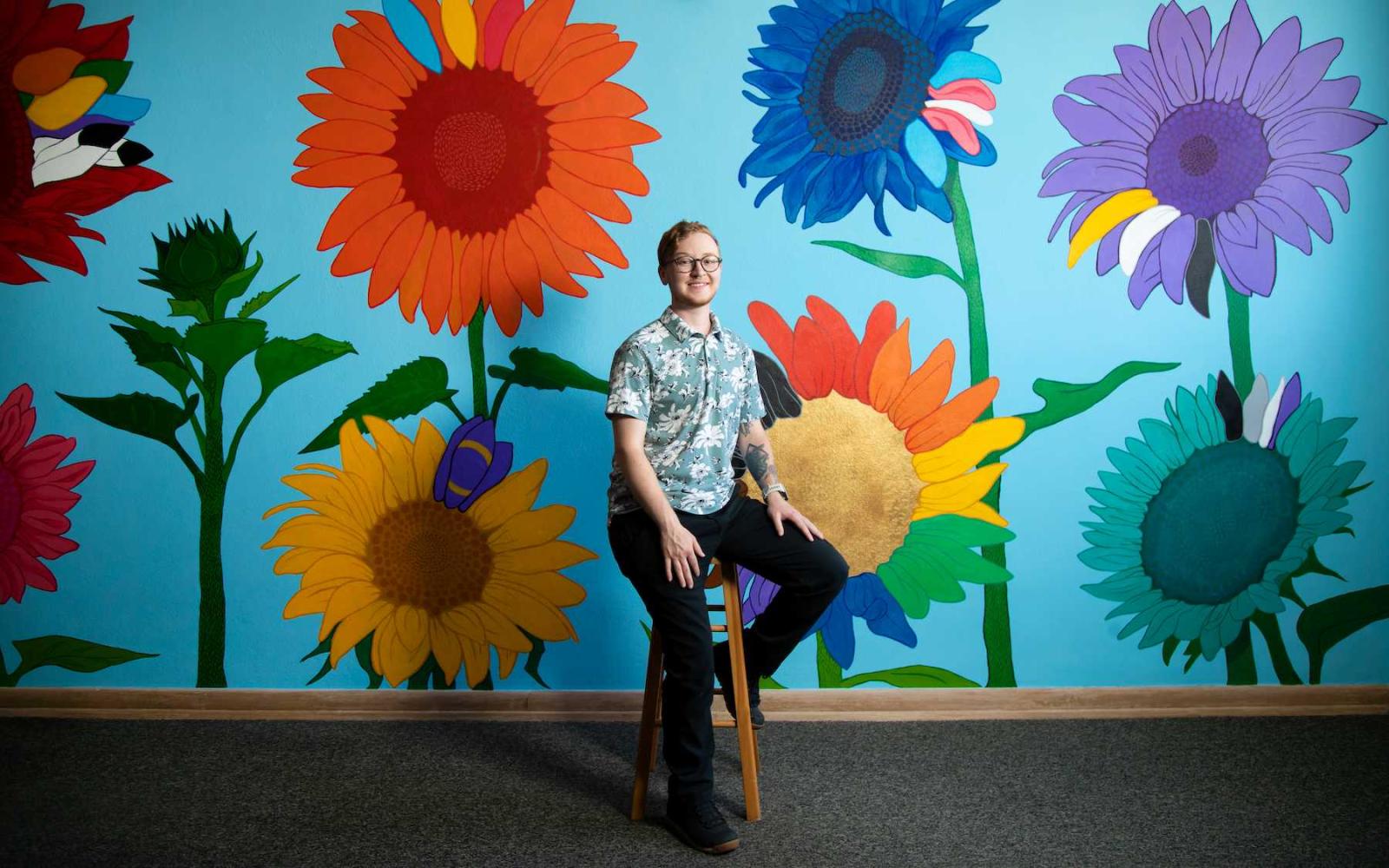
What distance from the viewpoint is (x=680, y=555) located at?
176cm

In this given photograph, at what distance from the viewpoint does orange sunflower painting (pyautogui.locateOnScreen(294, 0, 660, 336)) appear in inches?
88.1

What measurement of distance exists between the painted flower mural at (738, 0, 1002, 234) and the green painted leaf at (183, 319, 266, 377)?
1.38m

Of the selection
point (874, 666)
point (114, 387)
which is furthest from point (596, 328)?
point (114, 387)

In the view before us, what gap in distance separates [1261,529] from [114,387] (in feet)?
10.3

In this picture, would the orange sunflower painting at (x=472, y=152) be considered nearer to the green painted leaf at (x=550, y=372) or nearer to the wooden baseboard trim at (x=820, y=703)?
the green painted leaf at (x=550, y=372)

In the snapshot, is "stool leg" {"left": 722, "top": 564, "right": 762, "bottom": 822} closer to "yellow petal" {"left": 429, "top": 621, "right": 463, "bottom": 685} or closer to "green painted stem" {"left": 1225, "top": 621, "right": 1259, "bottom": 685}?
"yellow petal" {"left": 429, "top": 621, "right": 463, "bottom": 685}

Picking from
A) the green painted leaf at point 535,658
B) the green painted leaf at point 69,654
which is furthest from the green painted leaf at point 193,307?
the green painted leaf at point 535,658

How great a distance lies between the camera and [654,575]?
1.78 m

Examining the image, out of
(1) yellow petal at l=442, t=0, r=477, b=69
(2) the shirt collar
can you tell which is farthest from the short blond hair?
(1) yellow petal at l=442, t=0, r=477, b=69

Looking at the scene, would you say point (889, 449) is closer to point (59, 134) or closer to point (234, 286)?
point (234, 286)

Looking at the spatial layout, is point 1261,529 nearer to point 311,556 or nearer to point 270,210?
point 311,556

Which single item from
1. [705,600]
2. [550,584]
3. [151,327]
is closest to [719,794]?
[705,600]

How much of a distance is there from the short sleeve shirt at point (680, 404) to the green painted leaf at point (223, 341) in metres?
1.15

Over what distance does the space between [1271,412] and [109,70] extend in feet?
10.6
